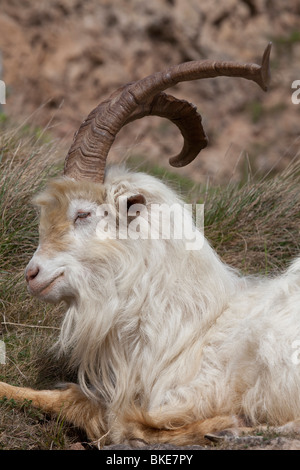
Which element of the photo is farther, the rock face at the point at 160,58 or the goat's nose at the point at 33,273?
the rock face at the point at 160,58

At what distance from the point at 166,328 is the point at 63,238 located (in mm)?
795

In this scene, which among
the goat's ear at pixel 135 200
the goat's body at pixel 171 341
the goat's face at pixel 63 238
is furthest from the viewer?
the goat's ear at pixel 135 200

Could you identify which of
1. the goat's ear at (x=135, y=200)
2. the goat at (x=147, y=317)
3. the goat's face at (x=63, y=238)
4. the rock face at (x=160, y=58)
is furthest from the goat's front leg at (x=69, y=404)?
the rock face at (x=160, y=58)

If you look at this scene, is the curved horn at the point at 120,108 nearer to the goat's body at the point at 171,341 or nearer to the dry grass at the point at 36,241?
the goat's body at the point at 171,341

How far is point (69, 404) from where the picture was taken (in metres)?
4.78

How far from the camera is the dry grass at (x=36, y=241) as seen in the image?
4695 millimetres

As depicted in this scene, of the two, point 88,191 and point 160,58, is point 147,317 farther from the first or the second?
point 160,58

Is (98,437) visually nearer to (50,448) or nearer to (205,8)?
(50,448)

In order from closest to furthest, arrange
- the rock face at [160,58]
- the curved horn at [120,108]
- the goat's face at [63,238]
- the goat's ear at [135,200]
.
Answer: the goat's face at [63,238] → the goat's ear at [135,200] → the curved horn at [120,108] → the rock face at [160,58]

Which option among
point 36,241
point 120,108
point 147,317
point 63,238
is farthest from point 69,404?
point 36,241

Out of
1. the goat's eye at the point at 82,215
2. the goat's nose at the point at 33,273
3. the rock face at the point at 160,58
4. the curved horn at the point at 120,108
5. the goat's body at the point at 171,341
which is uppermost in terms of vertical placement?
the rock face at the point at 160,58

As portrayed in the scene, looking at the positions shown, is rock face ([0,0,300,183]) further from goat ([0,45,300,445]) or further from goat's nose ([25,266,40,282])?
goat's nose ([25,266,40,282])

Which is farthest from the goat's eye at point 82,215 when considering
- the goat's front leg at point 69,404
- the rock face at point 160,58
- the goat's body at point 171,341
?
the rock face at point 160,58

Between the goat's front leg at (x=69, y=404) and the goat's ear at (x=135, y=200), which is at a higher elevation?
the goat's ear at (x=135, y=200)
